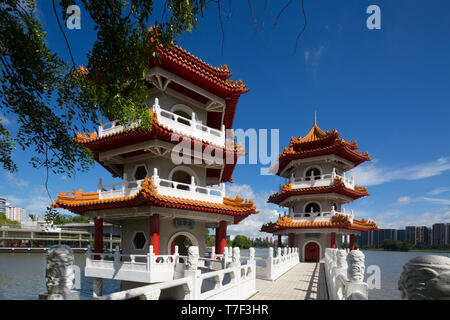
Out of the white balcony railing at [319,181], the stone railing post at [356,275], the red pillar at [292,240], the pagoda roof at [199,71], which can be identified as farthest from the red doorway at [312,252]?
the stone railing post at [356,275]

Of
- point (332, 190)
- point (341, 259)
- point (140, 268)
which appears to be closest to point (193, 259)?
point (341, 259)

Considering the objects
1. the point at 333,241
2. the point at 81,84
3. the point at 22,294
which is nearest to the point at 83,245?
the point at 22,294

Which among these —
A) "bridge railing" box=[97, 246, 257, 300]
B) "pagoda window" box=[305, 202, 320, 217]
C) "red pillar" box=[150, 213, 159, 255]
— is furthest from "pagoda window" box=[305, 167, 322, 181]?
"red pillar" box=[150, 213, 159, 255]

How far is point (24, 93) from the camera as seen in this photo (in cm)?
526

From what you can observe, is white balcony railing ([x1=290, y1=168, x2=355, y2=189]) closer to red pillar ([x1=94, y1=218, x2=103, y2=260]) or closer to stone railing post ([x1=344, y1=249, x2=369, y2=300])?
red pillar ([x1=94, y1=218, x2=103, y2=260])

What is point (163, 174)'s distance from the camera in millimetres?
13406

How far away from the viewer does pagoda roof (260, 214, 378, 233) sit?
22042 millimetres

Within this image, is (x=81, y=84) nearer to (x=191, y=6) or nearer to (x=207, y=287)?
(x=191, y=6)

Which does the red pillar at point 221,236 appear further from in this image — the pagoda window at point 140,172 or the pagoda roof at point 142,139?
the pagoda window at point 140,172

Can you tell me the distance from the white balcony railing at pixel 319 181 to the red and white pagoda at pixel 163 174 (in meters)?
10.9

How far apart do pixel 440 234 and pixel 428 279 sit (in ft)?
195

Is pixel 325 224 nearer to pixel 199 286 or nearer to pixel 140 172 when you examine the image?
pixel 140 172

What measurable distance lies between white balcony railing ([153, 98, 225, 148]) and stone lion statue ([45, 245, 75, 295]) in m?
9.06

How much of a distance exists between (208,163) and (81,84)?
9158 millimetres
